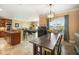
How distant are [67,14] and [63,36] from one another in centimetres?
40

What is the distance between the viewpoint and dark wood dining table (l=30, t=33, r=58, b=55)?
74.1 inches

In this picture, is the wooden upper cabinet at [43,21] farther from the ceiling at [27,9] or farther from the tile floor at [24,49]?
the tile floor at [24,49]

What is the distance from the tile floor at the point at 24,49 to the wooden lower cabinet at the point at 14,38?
0.07 meters

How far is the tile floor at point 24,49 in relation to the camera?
193 centimetres

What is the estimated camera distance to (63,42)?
1.97 metres

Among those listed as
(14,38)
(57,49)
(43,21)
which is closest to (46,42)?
(57,49)

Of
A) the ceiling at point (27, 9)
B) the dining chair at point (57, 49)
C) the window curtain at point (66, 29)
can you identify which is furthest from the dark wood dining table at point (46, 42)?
the ceiling at point (27, 9)

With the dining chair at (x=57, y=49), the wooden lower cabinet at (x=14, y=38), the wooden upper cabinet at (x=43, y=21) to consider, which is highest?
the wooden upper cabinet at (x=43, y=21)

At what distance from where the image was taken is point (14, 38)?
202 centimetres

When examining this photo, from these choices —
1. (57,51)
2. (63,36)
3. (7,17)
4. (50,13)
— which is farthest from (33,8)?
(57,51)

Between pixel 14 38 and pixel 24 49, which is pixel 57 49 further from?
pixel 14 38

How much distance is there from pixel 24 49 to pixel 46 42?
415 mm
